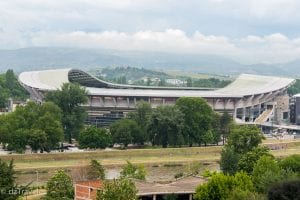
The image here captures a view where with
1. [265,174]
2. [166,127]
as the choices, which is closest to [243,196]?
[265,174]

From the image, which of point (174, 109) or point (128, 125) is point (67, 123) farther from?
point (174, 109)

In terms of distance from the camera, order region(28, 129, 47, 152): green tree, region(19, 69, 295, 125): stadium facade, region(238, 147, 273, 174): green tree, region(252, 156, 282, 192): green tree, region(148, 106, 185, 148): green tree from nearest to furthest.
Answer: region(252, 156, 282, 192): green tree < region(238, 147, 273, 174): green tree < region(28, 129, 47, 152): green tree < region(148, 106, 185, 148): green tree < region(19, 69, 295, 125): stadium facade

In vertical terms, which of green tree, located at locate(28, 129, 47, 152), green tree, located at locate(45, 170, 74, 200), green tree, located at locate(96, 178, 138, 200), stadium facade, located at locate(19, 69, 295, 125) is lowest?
green tree, located at locate(45, 170, 74, 200)

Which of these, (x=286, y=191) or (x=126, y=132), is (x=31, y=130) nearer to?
(x=126, y=132)

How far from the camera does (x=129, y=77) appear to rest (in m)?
188

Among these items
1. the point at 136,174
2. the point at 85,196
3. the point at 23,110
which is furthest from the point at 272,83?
the point at 85,196

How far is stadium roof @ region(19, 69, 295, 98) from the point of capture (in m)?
62.0

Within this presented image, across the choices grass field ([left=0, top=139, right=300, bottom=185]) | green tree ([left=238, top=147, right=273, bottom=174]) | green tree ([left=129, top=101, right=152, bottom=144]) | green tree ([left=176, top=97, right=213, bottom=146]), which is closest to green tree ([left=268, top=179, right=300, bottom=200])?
green tree ([left=238, top=147, right=273, bottom=174])

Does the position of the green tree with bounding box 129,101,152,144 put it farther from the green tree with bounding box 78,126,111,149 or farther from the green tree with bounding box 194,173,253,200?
the green tree with bounding box 194,173,253,200

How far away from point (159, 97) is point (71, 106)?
51.7 feet

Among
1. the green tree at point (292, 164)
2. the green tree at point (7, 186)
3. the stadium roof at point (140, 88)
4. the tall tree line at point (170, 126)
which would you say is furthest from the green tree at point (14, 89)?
the green tree at point (7, 186)

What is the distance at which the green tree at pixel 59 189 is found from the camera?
25.3 meters

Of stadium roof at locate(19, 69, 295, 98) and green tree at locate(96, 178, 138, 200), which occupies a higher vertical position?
stadium roof at locate(19, 69, 295, 98)

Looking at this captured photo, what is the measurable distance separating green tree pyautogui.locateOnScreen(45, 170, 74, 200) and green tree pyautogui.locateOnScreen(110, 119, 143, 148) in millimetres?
17762
